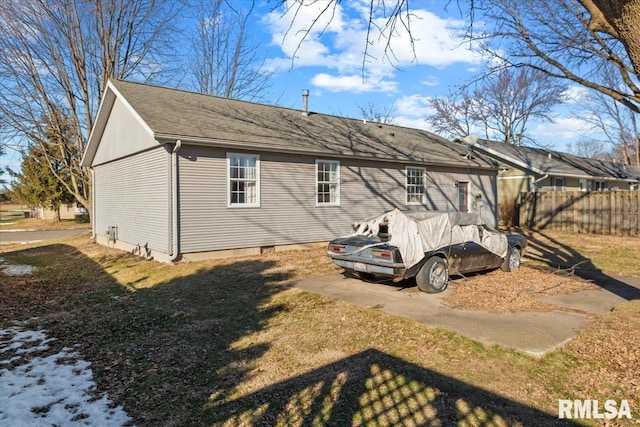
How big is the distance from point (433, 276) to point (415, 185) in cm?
1018

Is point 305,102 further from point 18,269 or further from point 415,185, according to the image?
point 18,269

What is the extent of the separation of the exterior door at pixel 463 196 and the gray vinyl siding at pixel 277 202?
2363mm

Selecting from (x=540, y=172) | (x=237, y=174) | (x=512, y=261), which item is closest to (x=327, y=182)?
(x=237, y=174)

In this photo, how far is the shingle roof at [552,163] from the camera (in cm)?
2394

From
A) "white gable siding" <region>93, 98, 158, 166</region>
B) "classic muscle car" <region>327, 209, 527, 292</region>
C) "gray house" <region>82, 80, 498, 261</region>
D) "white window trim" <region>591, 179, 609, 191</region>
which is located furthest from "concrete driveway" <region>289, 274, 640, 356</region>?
"white window trim" <region>591, 179, 609, 191</region>

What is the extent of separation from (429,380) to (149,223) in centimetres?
1075

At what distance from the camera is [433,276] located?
24.9 ft

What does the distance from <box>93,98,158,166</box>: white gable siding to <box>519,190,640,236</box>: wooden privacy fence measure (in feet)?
58.9

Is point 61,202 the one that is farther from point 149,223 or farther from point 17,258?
point 149,223

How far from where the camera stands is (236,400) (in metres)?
4.00

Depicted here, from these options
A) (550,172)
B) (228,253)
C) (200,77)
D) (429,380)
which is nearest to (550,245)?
(550,172)

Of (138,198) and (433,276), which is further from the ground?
(138,198)

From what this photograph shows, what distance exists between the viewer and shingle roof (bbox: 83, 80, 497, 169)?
1173 centimetres

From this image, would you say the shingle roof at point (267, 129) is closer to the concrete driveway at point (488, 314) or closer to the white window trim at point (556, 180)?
the concrete driveway at point (488, 314)
